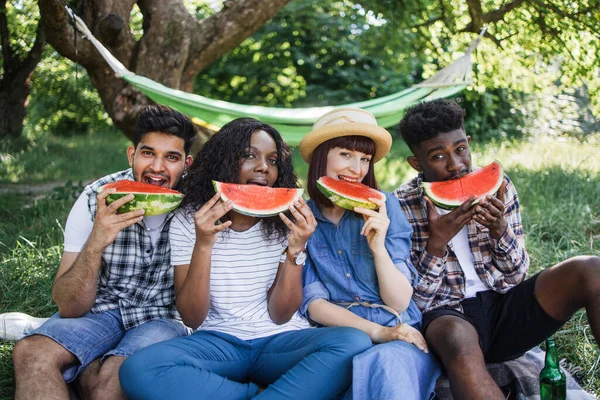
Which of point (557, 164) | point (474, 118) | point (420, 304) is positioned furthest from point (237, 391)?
point (474, 118)

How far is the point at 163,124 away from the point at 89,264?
84 centimetres

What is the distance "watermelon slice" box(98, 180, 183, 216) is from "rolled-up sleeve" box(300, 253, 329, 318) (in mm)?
771

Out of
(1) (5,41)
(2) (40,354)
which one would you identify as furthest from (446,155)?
(1) (5,41)

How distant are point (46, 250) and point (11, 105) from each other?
23.8ft

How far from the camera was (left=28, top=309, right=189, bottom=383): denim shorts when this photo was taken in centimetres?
278

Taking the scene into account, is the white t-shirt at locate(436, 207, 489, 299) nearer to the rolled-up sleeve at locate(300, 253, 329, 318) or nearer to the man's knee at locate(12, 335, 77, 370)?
the rolled-up sleeve at locate(300, 253, 329, 318)

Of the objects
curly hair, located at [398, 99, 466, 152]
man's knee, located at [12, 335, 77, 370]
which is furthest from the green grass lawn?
curly hair, located at [398, 99, 466, 152]

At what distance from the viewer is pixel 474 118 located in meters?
14.3

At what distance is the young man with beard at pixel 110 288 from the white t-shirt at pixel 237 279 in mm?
208

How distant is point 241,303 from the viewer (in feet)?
9.73

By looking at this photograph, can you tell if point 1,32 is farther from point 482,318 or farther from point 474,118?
point 474,118

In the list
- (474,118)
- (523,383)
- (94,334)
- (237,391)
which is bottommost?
(523,383)

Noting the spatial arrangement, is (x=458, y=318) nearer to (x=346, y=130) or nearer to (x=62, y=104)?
(x=346, y=130)

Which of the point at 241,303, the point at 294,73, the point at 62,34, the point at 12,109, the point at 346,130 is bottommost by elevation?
the point at 241,303
